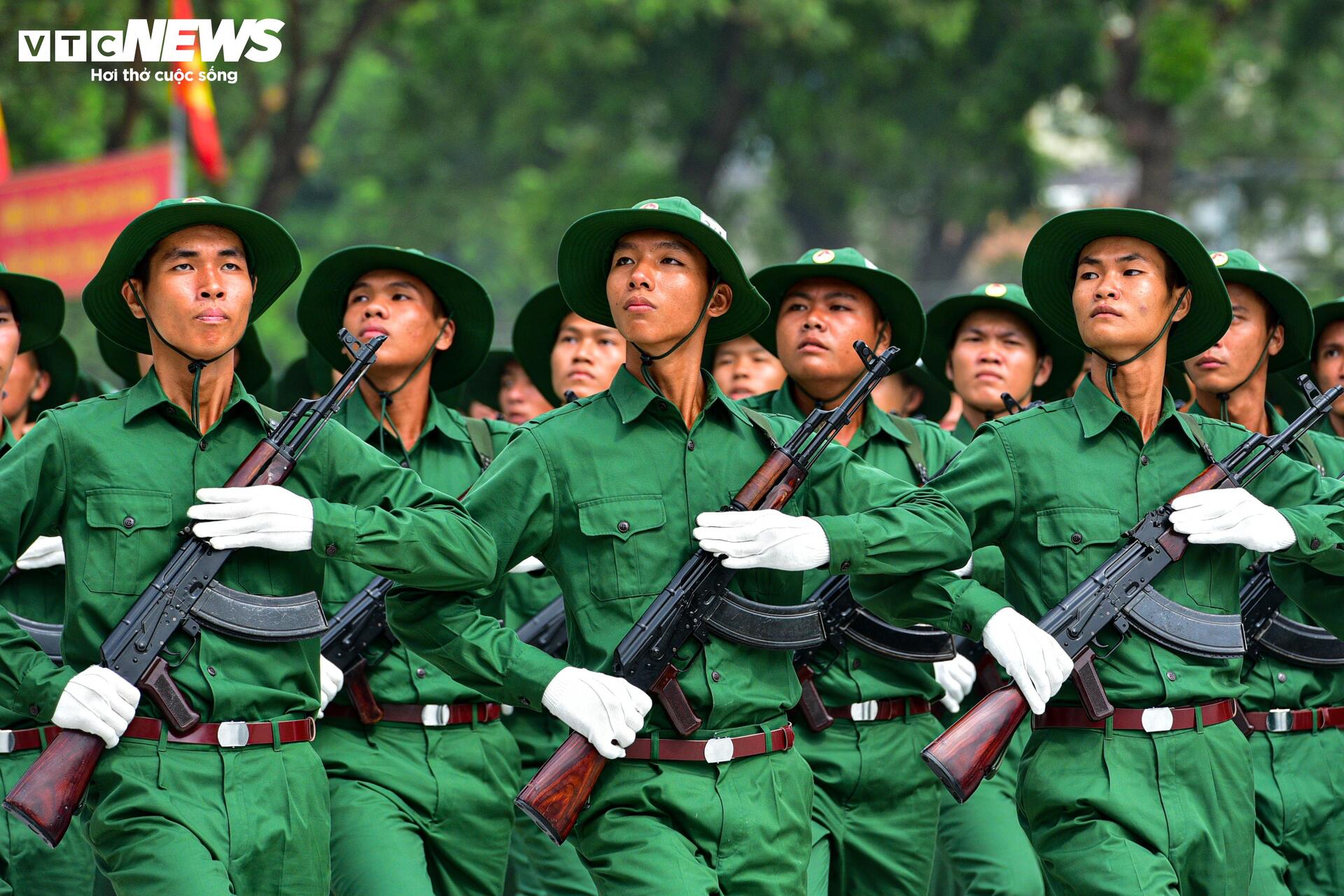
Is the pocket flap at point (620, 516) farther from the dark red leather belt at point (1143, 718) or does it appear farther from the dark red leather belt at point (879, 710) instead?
the dark red leather belt at point (879, 710)

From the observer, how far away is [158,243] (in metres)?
5.09

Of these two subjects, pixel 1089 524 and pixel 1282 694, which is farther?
pixel 1282 694

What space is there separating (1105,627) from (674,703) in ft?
4.32

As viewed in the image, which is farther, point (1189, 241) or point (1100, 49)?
point (1100, 49)

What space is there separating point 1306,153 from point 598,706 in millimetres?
29651

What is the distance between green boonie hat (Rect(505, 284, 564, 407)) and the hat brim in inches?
52.9

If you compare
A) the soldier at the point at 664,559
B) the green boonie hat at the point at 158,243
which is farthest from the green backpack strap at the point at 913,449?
the green boonie hat at the point at 158,243

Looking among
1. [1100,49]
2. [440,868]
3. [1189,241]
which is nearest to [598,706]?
[440,868]

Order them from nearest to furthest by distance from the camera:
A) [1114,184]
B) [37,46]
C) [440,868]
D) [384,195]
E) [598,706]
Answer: [598,706], [440,868], [37,46], [384,195], [1114,184]

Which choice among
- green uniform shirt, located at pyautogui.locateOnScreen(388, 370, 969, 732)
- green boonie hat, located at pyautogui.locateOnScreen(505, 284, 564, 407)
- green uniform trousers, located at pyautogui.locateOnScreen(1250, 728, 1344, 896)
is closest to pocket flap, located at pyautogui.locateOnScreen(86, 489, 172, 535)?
green uniform shirt, located at pyautogui.locateOnScreen(388, 370, 969, 732)

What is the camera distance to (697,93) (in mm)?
25750

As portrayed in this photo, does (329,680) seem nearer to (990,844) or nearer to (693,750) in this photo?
(693,750)

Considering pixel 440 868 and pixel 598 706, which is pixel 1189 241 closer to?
pixel 598 706

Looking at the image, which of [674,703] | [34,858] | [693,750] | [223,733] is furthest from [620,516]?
[34,858]
